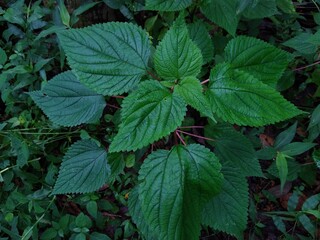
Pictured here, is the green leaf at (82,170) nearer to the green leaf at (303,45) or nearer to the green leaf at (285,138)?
the green leaf at (285,138)

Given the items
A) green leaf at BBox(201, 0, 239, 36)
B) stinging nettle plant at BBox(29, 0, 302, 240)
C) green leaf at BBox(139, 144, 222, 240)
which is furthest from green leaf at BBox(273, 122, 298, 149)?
green leaf at BBox(139, 144, 222, 240)

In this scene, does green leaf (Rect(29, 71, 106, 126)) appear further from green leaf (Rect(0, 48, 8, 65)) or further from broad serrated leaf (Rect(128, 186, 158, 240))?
green leaf (Rect(0, 48, 8, 65))

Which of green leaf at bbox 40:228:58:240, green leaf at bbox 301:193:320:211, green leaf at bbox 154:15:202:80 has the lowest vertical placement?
green leaf at bbox 301:193:320:211

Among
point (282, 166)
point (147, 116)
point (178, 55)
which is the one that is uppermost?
point (178, 55)

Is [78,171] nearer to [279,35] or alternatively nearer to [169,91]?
[169,91]

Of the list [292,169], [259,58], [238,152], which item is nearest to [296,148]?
[292,169]

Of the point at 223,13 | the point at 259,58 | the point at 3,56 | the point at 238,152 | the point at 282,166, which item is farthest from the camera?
the point at 3,56

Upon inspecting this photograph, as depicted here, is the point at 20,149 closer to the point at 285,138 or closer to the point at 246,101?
the point at 246,101
